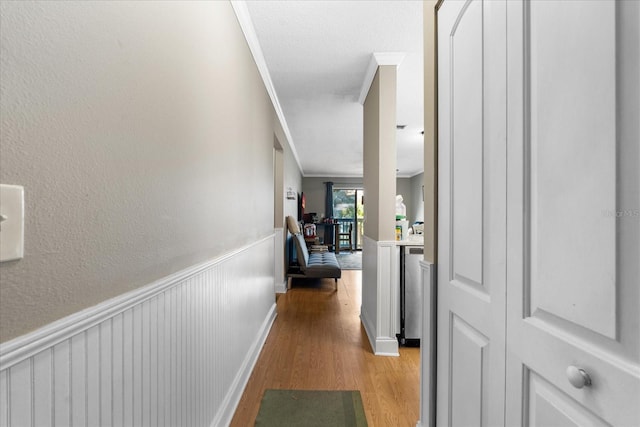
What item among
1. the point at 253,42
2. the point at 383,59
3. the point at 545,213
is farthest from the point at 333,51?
the point at 545,213

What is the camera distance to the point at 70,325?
0.61 metres

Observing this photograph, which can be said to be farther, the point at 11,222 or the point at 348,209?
the point at 348,209

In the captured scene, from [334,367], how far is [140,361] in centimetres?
170

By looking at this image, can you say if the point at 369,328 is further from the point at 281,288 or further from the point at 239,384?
Result: the point at 281,288

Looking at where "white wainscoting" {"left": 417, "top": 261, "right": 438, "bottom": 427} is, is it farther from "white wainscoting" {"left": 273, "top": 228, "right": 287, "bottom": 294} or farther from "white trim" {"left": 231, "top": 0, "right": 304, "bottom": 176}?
"white wainscoting" {"left": 273, "top": 228, "right": 287, "bottom": 294}

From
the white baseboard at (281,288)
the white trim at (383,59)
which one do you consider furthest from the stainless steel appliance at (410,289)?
the white baseboard at (281,288)

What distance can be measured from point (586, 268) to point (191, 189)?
1235mm

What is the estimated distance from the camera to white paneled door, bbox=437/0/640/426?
0.52 m

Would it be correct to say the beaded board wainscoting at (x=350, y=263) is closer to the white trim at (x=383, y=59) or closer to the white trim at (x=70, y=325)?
the white trim at (x=383, y=59)

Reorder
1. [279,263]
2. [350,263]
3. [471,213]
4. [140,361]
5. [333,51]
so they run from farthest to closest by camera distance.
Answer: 1. [350,263]
2. [279,263]
3. [333,51]
4. [471,213]
5. [140,361]

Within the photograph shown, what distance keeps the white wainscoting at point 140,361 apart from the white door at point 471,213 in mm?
1025

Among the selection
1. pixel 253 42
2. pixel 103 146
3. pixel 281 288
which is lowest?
pixel 281 288

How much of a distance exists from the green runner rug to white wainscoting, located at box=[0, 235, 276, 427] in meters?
0.21

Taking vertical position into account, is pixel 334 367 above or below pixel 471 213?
below
